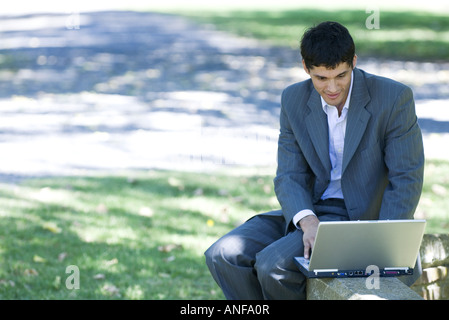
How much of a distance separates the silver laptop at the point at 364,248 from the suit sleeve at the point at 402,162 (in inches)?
12.0

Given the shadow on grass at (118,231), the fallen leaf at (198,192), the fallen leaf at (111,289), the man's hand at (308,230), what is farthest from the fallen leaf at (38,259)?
the man's hand at (308,230)

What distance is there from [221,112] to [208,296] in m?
6.01

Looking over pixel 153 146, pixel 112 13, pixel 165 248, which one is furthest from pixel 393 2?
pixel 165 248

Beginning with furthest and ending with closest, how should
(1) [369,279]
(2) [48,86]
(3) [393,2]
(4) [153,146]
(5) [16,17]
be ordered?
1. (3) [393,2]
2. (5) [16,17]
3. (2) [48,86]
4. (4) [153,146]
5. (1) [369,279]

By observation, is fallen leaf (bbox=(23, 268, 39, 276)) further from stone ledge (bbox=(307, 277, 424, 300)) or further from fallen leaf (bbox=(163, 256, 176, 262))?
stone ledge (bbox=(307, 277, 424, 300))

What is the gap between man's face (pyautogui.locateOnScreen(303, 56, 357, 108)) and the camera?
3773 millimetres

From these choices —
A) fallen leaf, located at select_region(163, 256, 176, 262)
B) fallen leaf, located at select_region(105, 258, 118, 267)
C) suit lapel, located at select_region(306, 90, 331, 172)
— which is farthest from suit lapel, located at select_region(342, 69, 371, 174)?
fallen leaf, located at select_region(105, 258, 118, 267)

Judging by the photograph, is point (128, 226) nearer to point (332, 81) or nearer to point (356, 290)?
point (332, 81)

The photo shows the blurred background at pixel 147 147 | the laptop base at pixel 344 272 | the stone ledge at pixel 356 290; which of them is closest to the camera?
the stone ledge at pixel 356 290

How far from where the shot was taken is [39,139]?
9.23 metres

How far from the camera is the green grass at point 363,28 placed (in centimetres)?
1769

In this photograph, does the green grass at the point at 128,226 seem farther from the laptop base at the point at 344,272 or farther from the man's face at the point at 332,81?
the man's face at the point at 332,81

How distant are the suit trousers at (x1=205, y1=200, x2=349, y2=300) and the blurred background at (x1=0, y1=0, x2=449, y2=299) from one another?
1208 mm

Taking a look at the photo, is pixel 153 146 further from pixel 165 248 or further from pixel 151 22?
pixel 151 22
